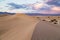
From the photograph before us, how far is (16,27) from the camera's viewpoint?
113 cm

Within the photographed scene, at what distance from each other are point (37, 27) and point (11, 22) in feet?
0.82

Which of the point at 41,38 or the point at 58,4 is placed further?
the point at 58,4

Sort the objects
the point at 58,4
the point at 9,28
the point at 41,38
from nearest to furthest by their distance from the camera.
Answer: the point at 41,38, the point at 9,28, the point at 58,4

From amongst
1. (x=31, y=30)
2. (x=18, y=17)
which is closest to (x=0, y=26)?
(x=18, y=17)

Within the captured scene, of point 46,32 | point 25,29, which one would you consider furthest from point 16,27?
point 46,32

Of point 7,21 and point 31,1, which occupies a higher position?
point 31,1

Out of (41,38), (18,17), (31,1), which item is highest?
(31,1)

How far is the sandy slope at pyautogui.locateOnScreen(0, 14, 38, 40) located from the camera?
3.50 feet

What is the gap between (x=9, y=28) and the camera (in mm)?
1145

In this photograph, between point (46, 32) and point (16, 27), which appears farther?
point (16, 27)

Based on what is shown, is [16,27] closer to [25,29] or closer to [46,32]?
[25,29]

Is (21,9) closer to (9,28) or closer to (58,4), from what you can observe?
(9,28)

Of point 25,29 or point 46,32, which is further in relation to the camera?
point 25,29

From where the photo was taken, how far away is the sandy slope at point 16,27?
1.07 m
